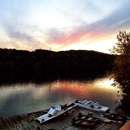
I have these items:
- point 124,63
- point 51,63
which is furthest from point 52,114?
point 51,63

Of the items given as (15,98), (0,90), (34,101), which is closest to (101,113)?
(34,101)

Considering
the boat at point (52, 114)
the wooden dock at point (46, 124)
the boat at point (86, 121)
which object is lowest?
the wooden dock at point (46, 124)

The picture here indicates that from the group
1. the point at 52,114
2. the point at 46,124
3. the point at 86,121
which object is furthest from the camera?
the point at 52,114

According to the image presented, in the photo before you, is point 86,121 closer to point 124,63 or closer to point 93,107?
point 93,107

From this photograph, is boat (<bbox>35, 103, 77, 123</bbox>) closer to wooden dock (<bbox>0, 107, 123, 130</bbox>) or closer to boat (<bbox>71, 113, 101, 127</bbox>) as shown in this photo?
wooden dock (<bbox>0, 107, 123, 130</bbox>)

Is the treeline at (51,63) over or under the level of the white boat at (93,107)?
over

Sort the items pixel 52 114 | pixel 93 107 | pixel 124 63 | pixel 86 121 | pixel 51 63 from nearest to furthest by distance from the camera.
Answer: pixel 86 121
pixel 52 114
pixel 93 107
pixel 124 63
pixel 51 63

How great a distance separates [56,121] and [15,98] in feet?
86.7

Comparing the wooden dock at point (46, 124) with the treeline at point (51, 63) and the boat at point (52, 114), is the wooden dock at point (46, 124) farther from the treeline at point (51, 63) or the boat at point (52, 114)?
the treeline at point (51, 63)

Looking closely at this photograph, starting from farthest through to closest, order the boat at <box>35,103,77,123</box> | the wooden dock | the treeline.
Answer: the treeline
the boat at <box>35,103,77,123</box>
the wooden dock

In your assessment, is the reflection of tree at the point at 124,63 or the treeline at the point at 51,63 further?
the treeline at the point at 51,63

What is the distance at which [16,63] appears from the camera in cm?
13025

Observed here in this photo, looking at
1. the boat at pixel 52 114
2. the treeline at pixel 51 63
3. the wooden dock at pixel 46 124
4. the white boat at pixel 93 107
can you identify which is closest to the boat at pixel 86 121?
the wooden dock at pixel 46 124

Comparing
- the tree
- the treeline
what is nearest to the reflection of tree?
the tree
